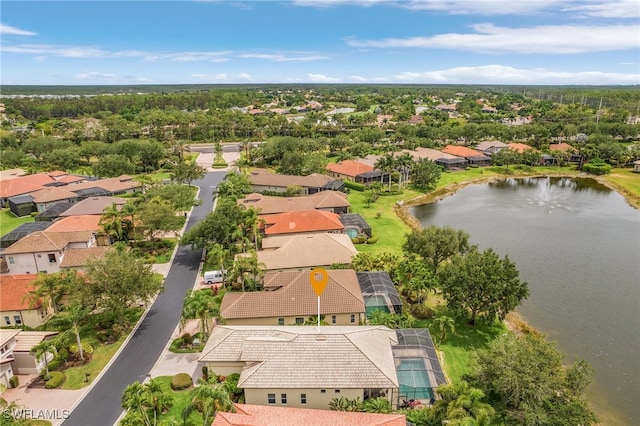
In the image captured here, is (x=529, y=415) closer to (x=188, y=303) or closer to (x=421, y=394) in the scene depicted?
(x=421, y=394)

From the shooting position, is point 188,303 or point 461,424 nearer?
point 461,424

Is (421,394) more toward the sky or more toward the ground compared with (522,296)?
more toward the ground

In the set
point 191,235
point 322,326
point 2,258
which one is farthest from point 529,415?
point 2,258

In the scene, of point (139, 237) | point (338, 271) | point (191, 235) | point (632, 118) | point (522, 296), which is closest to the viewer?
point (522, 296)

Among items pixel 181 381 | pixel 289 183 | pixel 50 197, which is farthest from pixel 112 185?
pixel 181 381

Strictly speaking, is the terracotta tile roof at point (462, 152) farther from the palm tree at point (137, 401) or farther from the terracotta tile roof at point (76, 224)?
the palm tree at point (137, 401)

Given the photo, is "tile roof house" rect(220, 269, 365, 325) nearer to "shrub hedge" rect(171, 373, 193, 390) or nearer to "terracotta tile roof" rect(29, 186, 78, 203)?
"shrub hedge" rect(171, 373, 193, 390)

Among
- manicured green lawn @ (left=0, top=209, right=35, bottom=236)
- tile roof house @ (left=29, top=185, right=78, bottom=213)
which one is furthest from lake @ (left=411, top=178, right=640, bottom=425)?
manicured green lawn @ (left=0, top=209, right=35, bottom=236)
